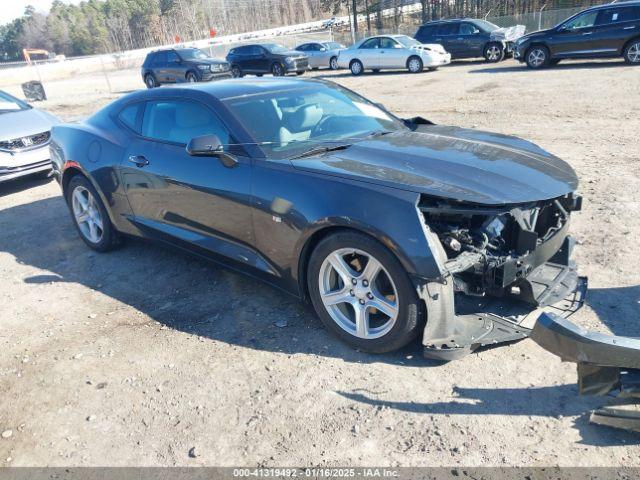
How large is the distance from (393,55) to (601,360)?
20.0m

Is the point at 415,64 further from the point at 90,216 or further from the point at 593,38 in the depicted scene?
the point at 90,216

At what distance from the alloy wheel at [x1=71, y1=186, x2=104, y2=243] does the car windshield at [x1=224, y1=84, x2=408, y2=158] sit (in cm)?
210

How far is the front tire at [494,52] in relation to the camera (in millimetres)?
20391

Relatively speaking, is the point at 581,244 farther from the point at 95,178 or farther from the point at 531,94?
the point at 531,94

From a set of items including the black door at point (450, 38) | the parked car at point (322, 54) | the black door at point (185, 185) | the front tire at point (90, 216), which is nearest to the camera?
the black door at point (185, 185)

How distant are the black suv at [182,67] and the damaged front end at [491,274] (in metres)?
19.9

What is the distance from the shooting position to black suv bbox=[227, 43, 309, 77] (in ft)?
76.0

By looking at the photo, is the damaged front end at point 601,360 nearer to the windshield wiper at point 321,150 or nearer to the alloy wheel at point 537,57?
the windshield wiper at point 321,150

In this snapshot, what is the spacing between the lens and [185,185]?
3.93 meters

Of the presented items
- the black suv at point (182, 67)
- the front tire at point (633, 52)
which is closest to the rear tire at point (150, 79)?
the black suv at point (182, 67)

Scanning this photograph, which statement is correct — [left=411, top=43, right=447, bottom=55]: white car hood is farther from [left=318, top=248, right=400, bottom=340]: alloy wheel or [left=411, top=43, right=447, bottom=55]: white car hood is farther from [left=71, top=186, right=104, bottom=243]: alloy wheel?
[left=318, top=248, right=400, bottom=340]: alloy wheel

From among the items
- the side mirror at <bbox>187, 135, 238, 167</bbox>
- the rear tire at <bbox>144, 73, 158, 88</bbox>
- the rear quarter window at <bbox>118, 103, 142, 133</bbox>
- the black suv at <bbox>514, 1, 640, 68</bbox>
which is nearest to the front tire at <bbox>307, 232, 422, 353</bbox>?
the side mirror at <bbox>187, 135, 238, 167</bbox>

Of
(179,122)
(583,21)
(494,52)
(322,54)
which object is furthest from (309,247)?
(322,54)

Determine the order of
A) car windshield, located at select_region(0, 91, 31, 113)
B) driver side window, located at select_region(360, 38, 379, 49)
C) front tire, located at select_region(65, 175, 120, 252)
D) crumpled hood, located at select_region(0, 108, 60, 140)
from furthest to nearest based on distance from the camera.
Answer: driver side window, located at select_region(360, 38, 379, 49), car windshield, located at select_region(0, 91, 31, 113), crumpled hood, located at select_region(0, 108, 60, 140), front tire, located at select_region(65, 175, 120, 252)
